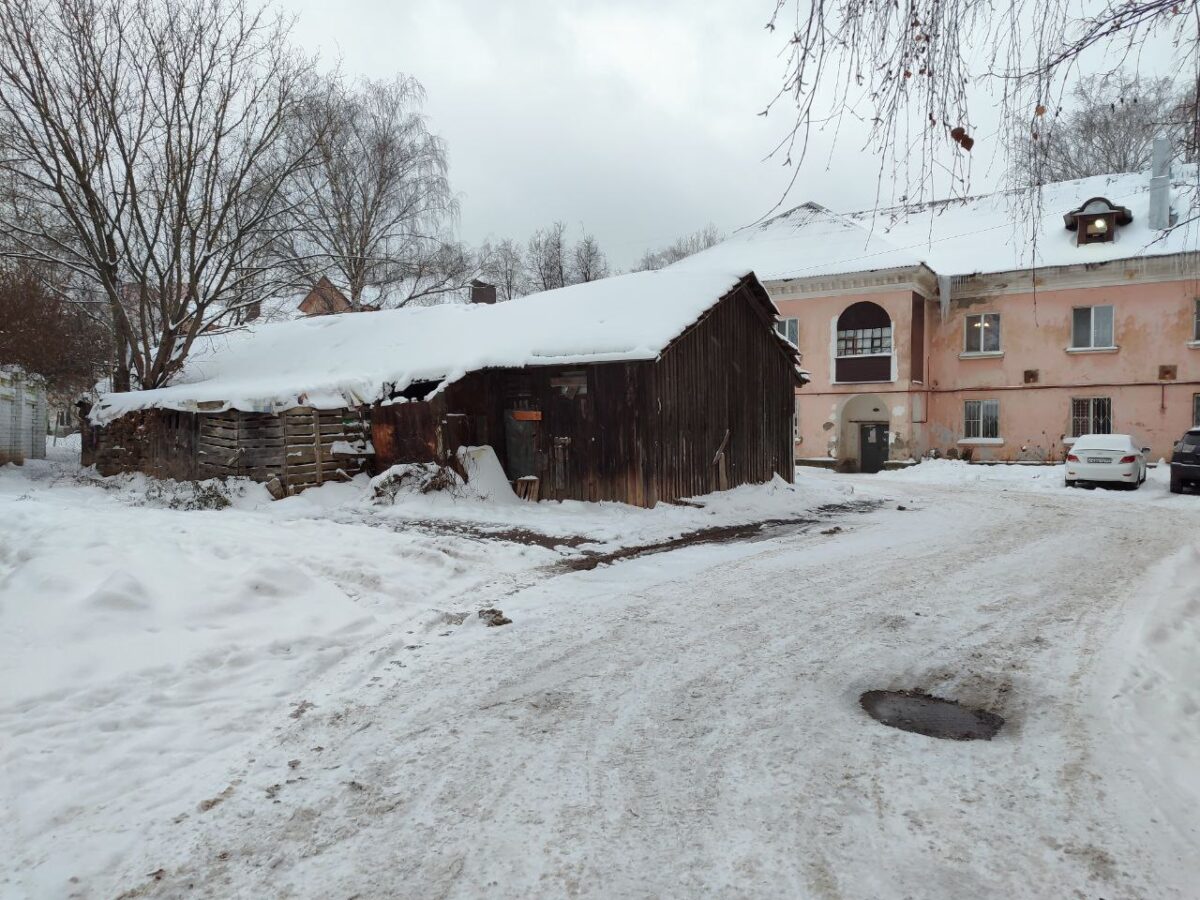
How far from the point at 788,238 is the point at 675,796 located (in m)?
29.2

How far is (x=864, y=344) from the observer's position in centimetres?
2581

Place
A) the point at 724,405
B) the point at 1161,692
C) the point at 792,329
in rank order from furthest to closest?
1. the point at 792,329
2. the point at 724,405
3. the point at 1161,692

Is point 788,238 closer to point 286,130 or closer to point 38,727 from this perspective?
point 286,130

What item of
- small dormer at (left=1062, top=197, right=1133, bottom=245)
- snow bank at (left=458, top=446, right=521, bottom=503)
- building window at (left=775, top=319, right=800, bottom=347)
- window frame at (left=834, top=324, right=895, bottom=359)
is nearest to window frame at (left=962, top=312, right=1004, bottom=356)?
window frame at (left=834, top=324, right=895, bottom=359)

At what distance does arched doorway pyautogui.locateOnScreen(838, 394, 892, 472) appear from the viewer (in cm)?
2706

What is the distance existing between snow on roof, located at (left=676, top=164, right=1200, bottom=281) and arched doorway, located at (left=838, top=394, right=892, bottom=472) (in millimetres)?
5138

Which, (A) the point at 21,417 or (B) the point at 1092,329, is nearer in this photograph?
(A) the point at 21,417

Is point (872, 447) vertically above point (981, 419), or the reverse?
point (981, 419)

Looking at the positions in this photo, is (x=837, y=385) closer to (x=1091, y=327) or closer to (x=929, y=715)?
(x=1091, y=327)

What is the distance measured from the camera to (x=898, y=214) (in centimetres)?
438

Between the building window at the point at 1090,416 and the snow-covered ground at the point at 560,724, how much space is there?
18.3 m

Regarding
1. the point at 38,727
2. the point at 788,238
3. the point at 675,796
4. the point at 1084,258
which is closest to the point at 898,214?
the point at 675,796

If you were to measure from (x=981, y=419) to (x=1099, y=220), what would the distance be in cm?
751

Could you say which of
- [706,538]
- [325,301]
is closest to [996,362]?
[706,538]
